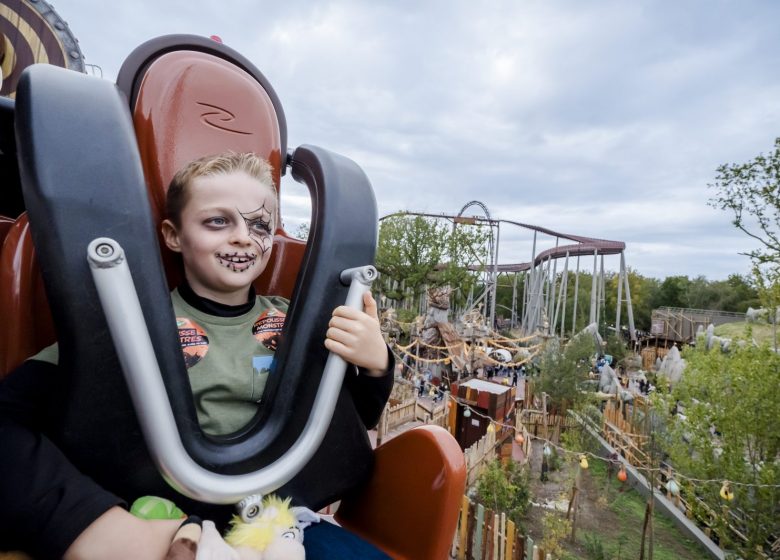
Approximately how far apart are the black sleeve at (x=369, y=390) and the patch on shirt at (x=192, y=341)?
283mm

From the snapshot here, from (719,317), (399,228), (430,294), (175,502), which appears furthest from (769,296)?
(719,317)

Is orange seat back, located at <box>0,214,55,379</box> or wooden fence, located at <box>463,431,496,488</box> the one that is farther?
wooden fence, located at <box>463,431,496,488</box>

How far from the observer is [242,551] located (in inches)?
25.4

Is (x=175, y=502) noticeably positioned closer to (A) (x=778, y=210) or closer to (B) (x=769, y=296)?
(B) (x=769, y=296)

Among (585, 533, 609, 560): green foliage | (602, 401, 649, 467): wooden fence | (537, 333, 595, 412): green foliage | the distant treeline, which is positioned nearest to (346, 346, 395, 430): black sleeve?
(585, 533, 609, 560): green foliage

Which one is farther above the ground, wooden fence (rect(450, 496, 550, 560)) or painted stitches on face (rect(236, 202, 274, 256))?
painted stitches on face (rect(236, 202, 274, 256))

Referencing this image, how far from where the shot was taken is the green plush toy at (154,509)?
617mm

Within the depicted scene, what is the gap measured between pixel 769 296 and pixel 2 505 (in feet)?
18.6

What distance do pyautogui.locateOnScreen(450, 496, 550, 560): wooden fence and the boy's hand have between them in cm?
317

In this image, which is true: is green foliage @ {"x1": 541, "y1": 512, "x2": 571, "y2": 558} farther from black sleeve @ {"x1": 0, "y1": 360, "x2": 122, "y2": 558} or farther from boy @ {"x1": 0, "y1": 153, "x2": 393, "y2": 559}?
black sleeve @ {"x1": 0, "y1": 360, "x2": 122, "y2": 558}

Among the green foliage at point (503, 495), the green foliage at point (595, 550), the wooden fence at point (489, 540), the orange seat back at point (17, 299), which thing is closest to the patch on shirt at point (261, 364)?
the orange seat back at point (17, 299)

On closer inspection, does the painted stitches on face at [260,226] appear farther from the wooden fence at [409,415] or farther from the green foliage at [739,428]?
the wooden fence at [409,415]

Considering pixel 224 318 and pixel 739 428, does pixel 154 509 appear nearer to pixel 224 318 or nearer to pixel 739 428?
pixel 224 318

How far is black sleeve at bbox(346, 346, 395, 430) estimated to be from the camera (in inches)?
35.8
